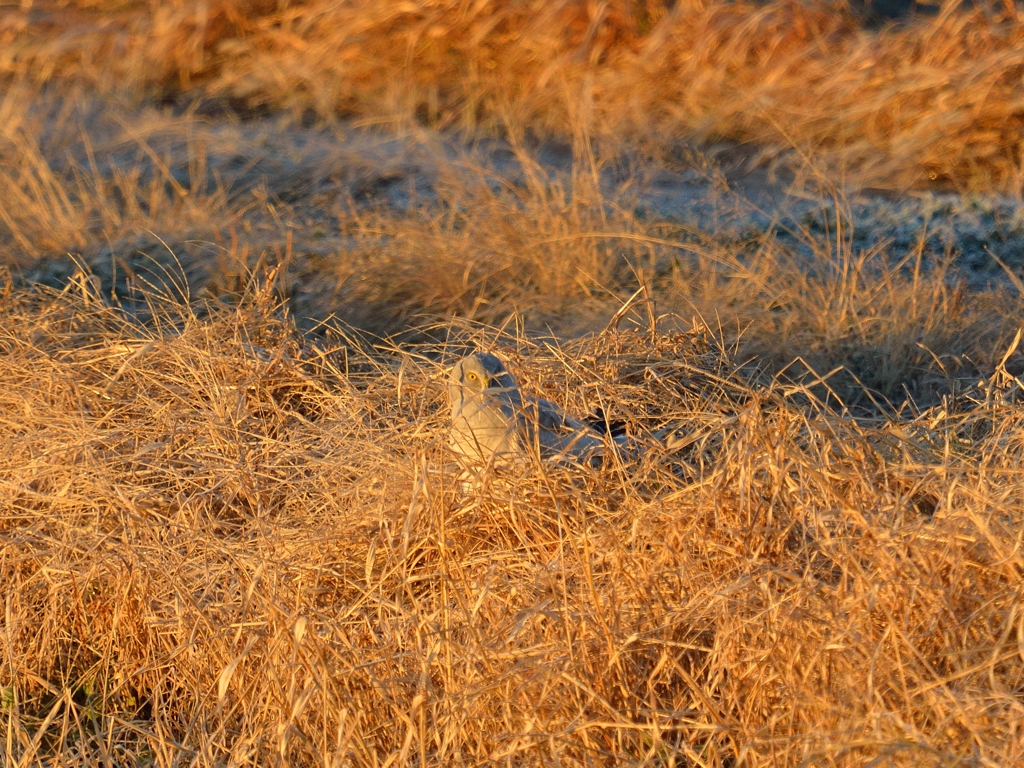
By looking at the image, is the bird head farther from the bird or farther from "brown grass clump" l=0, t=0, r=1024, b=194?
"brown grass clump" l=0, t=0, r=1024, b=194

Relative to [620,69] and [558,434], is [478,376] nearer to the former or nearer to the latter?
[558,434]

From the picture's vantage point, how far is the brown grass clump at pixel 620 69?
5.30 meters

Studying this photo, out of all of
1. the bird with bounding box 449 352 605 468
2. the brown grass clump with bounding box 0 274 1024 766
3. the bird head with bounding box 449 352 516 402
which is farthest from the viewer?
the bird head with bounding box 449 352 516 402

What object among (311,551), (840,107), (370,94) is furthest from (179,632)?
(370,94)

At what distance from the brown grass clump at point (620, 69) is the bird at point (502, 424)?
2.61m

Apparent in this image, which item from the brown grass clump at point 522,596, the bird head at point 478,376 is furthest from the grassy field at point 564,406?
the bird head at point 478,376

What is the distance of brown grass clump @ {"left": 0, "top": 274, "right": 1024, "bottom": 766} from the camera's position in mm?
1862

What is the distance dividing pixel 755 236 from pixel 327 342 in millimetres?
1874

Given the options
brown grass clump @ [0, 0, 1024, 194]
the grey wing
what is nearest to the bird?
the grey wing

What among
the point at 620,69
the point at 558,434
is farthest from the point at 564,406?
the point at 620,69

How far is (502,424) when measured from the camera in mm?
2432

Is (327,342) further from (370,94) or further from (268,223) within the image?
(370,94)

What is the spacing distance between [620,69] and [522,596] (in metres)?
4.69

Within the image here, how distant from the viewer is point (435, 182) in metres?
5.26
